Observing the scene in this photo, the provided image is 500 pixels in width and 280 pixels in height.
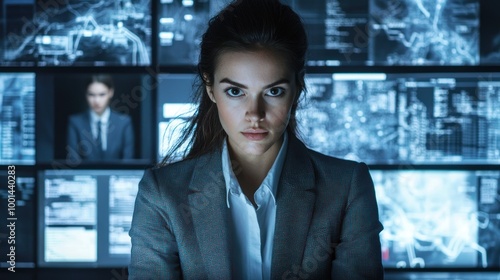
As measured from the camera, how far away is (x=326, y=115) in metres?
2.85

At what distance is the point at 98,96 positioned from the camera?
286 cm

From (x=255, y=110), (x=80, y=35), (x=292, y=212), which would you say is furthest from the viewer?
(x=80, y=35)

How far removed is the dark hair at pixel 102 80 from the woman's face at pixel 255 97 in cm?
151

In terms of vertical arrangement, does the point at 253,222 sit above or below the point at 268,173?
below

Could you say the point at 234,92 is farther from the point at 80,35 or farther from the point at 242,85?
the point at 80,35

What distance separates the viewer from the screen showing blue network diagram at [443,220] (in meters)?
2.89

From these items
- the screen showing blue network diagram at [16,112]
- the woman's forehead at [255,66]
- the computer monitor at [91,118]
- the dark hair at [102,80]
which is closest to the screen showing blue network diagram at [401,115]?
the computer monitor at [91,118]

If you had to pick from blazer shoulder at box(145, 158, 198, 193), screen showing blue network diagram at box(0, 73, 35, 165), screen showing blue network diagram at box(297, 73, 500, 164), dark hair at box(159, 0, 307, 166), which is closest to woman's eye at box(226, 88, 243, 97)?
dark hair at box(159, 0, 307, 166)

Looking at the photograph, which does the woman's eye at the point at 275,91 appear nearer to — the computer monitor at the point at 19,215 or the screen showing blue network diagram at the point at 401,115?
the screen showing blue network diagram at the point at 401,115

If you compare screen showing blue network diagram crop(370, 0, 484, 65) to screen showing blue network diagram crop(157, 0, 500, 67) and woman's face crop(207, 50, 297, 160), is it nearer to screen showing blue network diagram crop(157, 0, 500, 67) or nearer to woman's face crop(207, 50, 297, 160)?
screen showing blue network diagram crop(157, 0, 500, 67)

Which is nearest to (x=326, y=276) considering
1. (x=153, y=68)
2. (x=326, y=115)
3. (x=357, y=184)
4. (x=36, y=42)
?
(x=357, y=184)

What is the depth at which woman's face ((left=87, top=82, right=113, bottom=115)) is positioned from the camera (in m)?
2.85

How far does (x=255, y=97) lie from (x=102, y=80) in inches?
63.9

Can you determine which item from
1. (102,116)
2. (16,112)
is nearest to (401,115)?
(102,116)
